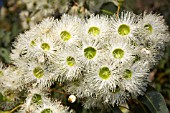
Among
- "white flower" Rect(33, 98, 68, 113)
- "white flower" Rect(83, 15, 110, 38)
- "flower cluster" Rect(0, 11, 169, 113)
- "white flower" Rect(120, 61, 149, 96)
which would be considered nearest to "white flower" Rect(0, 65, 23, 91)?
"flower cluster" Rect(0, 11, 169, 113)

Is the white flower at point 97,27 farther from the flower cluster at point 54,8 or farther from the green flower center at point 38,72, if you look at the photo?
the flower cluster at point 54,8

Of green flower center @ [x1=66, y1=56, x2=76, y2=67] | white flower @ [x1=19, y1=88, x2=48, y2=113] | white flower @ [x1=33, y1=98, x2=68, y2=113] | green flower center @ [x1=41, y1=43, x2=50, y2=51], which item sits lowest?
white flower @ [x1=33, y1=98, x2=68, y2=113]

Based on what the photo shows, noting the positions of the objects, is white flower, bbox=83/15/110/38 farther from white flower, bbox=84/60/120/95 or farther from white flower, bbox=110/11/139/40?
white flower, bbox=84/60/120/95

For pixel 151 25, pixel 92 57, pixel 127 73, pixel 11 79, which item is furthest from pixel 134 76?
pixel 11 79

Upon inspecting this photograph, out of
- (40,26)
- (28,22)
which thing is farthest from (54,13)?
(40,26)

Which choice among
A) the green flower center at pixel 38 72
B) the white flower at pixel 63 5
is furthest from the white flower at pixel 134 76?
the white flower at pixel 63 5

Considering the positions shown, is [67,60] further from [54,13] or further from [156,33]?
[54,13]

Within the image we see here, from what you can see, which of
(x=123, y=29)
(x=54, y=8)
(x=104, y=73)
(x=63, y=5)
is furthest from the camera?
(x=54, y=8)

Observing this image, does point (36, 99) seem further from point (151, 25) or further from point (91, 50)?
point (151, 25)
